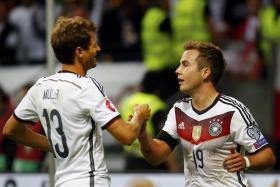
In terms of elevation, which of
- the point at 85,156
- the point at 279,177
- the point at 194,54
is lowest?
the point at 279,177

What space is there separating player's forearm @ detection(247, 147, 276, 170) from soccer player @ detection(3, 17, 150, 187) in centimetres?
74

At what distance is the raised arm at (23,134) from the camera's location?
7.33 m

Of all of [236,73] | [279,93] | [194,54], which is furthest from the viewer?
[236,73]

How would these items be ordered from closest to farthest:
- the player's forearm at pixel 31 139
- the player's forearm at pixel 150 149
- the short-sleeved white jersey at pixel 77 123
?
the short-sleeved white jersey at pixel 77 123
the player's forearm at pixel 150 149
the player's forearm at pixel 31 139

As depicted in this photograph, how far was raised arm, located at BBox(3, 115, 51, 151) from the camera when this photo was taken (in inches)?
289

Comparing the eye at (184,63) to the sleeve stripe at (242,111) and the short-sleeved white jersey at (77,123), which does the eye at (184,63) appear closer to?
the sleeve stripe at (242,111)

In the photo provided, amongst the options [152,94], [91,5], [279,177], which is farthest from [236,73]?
[279,177]

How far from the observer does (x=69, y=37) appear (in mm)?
6883

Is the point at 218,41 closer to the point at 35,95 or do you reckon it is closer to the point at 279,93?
the point at 279,93

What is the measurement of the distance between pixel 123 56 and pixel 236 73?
1480 mm

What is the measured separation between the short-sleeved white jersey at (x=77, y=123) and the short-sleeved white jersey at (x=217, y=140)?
0.62m

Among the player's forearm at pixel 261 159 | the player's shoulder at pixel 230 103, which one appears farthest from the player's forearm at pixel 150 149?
the player's forearm at pixel 261 159

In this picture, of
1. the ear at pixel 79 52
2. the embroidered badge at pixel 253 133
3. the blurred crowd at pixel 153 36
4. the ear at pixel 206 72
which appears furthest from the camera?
the blurred crowd at pixel 153 36

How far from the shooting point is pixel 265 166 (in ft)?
23.2
